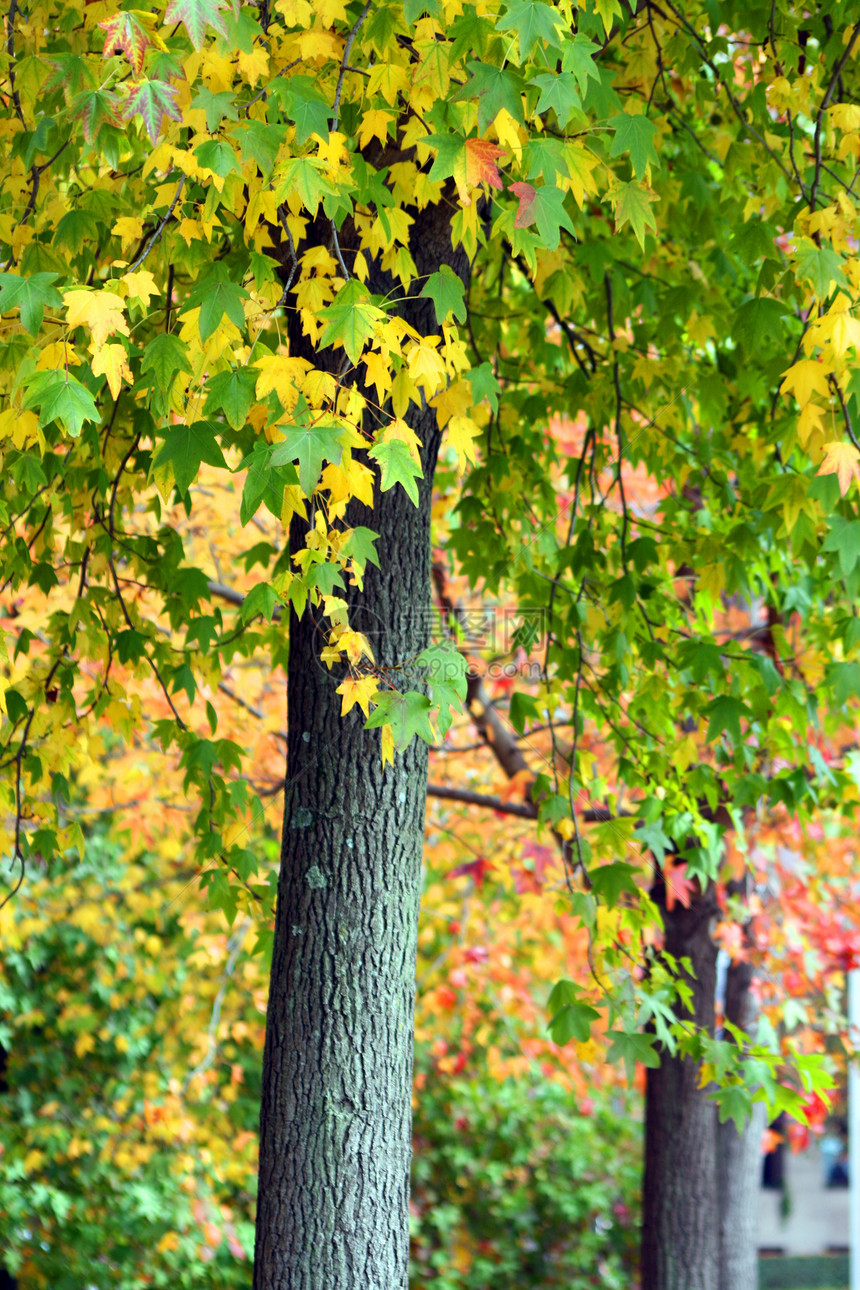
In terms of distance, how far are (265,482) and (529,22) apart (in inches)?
37.7

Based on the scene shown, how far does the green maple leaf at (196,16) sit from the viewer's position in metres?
1.77

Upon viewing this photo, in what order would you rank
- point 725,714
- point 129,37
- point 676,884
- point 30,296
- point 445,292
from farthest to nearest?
point 676,884, point 725,714, point 445,292, point 30,296, point 129,37

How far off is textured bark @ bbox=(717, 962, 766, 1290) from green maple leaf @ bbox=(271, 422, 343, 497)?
491 centimetres

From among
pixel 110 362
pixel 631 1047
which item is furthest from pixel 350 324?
pixel 631 1047

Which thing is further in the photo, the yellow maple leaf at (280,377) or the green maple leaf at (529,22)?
the yellow maple leaf at (280,377)

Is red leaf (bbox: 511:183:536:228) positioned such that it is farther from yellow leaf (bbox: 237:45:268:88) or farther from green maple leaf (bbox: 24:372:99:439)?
green maple leaf (bbox: 24:372:99:439)

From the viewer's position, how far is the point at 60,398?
2113 mm

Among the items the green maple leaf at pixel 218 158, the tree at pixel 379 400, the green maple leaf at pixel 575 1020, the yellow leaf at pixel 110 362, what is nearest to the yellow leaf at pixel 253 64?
the tree at pixel 379 400

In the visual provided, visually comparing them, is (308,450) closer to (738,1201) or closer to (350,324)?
(350,324)

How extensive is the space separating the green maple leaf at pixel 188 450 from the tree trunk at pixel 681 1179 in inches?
155

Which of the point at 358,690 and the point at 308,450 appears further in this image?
the point at 358,690

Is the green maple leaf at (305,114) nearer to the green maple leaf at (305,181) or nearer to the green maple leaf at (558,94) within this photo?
the green maple leaf at (305,181)

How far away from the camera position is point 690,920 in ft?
18.1

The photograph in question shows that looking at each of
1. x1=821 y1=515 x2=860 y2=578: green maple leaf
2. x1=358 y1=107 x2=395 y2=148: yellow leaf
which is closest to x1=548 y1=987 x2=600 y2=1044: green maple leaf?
x1=821 y1=515 x2=860 y2=578: green maple leaf
